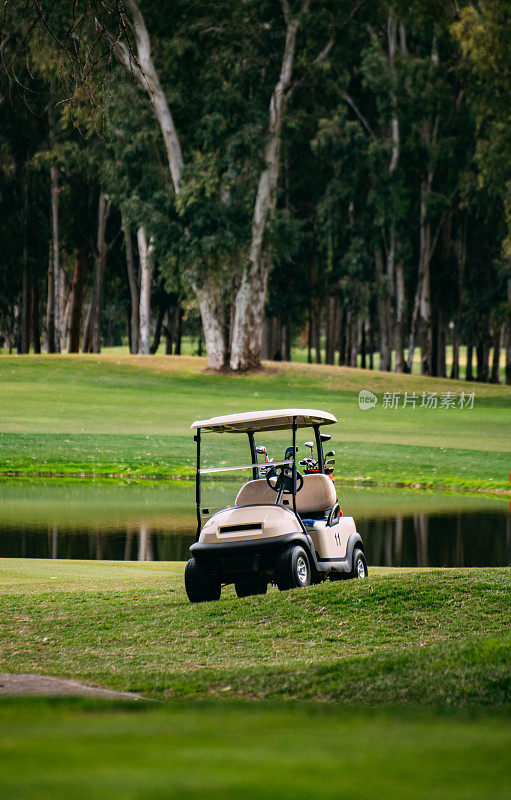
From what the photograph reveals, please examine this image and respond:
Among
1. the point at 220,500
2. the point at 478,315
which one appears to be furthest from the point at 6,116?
the point at 220,500

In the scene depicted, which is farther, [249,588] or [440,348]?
[440,348]

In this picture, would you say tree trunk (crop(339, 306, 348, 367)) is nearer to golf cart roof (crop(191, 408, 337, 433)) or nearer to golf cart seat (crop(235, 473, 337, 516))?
golf cart roof (crop(191, 408, 337, 433))

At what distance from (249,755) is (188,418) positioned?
2992 centimetres

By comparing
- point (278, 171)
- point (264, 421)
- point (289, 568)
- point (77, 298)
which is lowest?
point (289, 568)

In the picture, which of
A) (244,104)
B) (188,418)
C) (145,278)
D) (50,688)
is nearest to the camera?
(50,688)

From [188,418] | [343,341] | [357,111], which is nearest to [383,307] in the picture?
[343,341]

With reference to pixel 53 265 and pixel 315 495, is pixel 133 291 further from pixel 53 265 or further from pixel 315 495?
pixel 315 495

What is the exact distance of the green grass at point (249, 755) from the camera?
12.3ft

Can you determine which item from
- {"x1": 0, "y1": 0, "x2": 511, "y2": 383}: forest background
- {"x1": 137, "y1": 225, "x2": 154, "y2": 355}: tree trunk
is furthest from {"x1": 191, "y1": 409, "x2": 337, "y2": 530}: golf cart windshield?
{"x1": 137, "y1": 225, "x2": 154, "y2": 355}: tree trunk

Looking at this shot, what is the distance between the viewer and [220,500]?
10945 millimetres

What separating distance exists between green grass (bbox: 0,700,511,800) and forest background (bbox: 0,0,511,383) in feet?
103

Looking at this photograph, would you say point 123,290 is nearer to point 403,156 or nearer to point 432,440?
point 403,156

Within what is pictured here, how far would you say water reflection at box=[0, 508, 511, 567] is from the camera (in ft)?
50.4

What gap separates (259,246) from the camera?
4284cm
